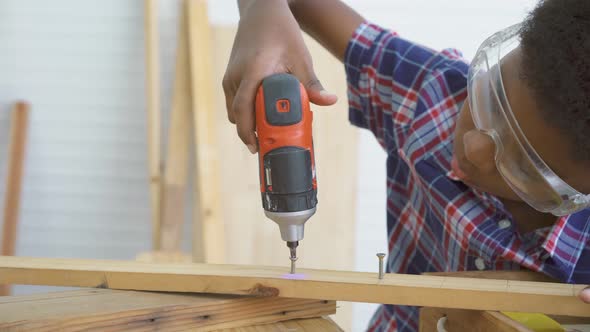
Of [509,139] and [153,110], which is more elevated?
[153,110]

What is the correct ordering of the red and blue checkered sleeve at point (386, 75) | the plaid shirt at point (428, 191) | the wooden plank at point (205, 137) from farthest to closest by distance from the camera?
the wooden plank at point (205, 137), the red and blue checkered sleeve at point (386, 75), the plaid shirt at point (428, 191)

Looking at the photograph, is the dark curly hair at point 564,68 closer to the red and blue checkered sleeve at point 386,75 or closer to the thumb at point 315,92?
the thumb at point 315,92

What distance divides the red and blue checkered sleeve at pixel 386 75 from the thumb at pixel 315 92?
353 millimetres

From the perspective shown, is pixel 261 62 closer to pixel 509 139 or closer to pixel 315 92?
pixel 315 92

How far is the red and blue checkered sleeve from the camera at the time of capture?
1455 millimetres

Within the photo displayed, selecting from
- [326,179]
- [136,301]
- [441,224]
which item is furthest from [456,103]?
[326,179]

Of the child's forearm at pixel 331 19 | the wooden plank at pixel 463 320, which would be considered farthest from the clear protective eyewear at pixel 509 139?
the child's forearm at pixel 331 19

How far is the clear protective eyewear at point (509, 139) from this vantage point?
1010 millimetres

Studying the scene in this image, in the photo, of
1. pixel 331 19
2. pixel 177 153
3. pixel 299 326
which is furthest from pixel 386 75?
pixel 177 153

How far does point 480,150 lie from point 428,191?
0.27 meters

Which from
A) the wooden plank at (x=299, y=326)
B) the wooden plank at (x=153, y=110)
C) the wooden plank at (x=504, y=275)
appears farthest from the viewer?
the wooden plank at (x=153, y=110)

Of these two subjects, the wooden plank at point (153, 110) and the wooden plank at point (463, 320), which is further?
the wooden plank at point (153, 110)

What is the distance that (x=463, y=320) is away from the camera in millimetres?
991

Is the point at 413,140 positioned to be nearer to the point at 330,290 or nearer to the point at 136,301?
the point at 330,290
